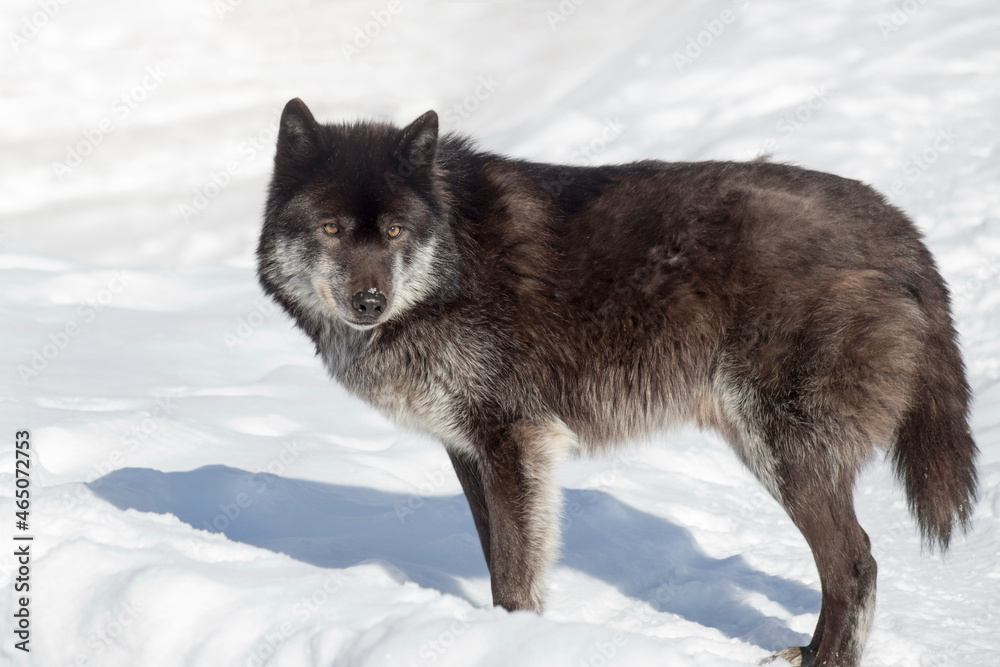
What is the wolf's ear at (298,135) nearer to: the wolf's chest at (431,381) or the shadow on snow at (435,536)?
the wolf's chest at (431,381)

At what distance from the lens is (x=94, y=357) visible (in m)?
6.90

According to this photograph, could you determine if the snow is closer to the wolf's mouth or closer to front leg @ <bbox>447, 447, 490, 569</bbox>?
front leg @ <bbox>447, 447, 490, 569</bbox>

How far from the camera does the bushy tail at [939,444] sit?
11.8 ft

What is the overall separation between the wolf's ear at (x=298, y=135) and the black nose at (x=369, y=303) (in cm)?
72

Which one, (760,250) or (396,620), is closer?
(396,620)

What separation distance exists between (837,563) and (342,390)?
14.8ft

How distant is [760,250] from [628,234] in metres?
0.55

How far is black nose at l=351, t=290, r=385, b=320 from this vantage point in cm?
345

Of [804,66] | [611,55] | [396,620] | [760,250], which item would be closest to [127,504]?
[396,620]

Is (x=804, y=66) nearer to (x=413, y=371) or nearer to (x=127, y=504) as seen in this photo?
(x=413, y=371)

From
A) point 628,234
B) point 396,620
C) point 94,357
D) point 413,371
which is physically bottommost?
point 94,357

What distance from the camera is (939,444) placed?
3604 mm

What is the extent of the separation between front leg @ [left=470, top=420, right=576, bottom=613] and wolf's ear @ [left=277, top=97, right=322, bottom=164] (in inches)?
57.5

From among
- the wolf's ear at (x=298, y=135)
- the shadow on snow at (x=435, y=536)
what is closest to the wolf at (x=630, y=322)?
the wolf's ear at (x=298, y=135)
